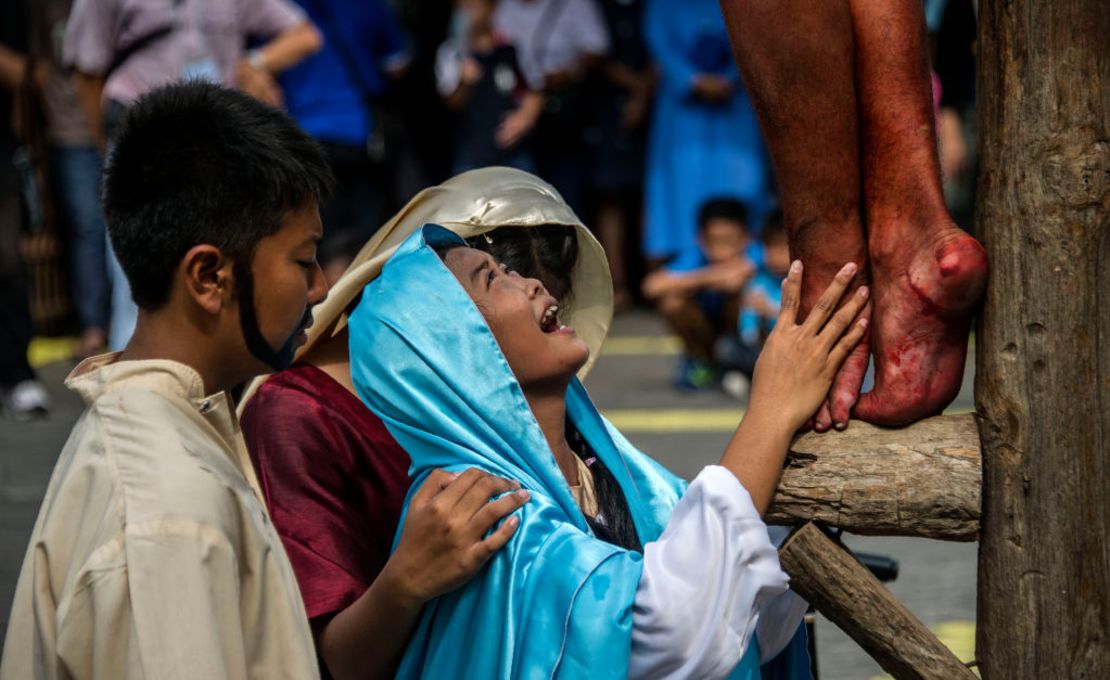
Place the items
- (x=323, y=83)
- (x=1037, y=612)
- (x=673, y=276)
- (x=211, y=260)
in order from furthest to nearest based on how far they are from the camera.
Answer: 1. (x=673, y=276)
2. (x=323, y=83)
3. (x=1037, y=612)
4. (x=211, y=260)

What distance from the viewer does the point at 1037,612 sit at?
2328mm

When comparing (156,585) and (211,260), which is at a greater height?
(211,260)

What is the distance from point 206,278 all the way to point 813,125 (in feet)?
2.80

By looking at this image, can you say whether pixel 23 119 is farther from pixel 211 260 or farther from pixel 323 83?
pixel 211 260

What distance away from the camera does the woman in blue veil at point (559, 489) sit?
7.13ft

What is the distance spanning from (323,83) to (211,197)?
188 inches

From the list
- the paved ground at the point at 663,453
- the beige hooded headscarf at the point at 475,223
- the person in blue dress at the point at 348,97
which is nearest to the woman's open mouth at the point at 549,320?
the beige hooded headscarf at the point at 475,223

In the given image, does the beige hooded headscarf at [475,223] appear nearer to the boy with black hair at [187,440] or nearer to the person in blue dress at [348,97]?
the boy with black hair at [187,440]

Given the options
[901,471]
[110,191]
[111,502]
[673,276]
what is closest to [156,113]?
[110,191]

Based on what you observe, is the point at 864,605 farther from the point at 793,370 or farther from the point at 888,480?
the point at 793,370

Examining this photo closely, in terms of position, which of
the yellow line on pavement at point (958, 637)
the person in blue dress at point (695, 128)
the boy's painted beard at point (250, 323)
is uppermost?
the boy's painted beard at point (250, 323)

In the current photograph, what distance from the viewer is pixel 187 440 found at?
1.96m

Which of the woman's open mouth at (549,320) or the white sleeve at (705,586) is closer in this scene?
the white sleeve at (705,586)

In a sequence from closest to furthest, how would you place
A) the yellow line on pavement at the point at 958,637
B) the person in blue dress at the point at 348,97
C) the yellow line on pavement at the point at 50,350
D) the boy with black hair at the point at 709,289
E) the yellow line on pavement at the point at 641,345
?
the yellow line on pavement at the point at 958,637
the person in blue dress at the point at 348,97
the boy with black hair at the point at 709,289
the yellow line on pavement at the point at 50,350
the yellow line on pavement at the point at 641,345
